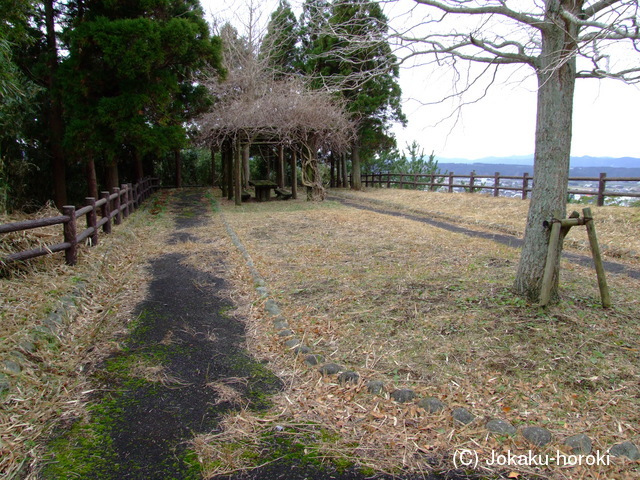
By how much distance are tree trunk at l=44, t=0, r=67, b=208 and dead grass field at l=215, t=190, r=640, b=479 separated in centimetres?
1138

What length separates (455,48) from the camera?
4.04 meters

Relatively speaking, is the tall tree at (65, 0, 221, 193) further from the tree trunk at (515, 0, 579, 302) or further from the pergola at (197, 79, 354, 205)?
the tree trunk at (515, 0, 579, 302)

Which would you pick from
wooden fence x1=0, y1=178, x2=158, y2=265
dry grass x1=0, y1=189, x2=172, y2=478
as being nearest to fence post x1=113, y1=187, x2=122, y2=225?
wooden fence x1=0, y1=178, x2=158, y2=265

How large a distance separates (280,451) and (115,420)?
1.14 metres

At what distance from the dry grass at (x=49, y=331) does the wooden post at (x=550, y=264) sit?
11.7 feet

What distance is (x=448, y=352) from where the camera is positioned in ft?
11.3

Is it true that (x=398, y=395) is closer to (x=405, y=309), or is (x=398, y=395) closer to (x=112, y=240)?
(x=405, y=309)

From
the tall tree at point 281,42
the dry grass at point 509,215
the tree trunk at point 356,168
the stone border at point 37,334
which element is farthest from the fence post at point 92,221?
the tree trunk at point 356,168

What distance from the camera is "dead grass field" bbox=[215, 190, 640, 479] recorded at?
2516mm

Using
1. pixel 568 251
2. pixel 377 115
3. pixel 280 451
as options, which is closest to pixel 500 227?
pixel 568 251

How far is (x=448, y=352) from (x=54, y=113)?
15.5m

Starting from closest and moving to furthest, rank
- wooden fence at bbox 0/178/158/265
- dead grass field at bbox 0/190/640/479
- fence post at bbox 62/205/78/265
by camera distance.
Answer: dead grass field at bbox 0/190/640/479, wooden fence at bbox 0/178/158/265, fence post at bbox 62/205/78/265

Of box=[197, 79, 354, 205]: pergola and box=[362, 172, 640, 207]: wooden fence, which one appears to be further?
box=[197, 79, 354, 205]: pergola

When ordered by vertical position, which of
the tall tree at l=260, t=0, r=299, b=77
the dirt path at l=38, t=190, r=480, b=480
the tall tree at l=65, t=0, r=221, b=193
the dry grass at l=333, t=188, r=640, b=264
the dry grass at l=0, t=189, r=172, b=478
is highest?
the tall tree at l=260, t=0, r=299, b=77
